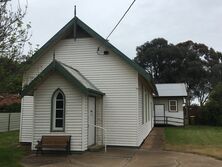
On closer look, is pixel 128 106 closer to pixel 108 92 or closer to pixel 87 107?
pixel 108 92

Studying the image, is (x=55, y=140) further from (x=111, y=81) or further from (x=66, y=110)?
(x=111, y=81)

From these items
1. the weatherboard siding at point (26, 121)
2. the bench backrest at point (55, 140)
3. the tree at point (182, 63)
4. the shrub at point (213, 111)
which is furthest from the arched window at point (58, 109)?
the tree at point (182, 63)

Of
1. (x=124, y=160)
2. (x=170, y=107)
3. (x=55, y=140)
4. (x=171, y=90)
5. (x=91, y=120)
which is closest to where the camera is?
(x=124, y=160)

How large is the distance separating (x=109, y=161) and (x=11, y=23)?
6.89 m

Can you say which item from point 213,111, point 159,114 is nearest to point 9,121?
point 159,114

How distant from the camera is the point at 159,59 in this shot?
212ft

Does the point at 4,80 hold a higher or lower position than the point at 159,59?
lower

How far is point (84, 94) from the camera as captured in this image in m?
14.9

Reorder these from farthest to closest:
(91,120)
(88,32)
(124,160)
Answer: (88,32) < (91,120) < (124,160)

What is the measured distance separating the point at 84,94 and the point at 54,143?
2404 mm

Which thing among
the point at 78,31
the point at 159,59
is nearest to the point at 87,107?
the point at 78,31

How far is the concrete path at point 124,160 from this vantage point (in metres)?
12.2

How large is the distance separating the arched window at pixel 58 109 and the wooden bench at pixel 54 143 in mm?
609

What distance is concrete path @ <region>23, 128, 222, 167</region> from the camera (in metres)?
12.2
